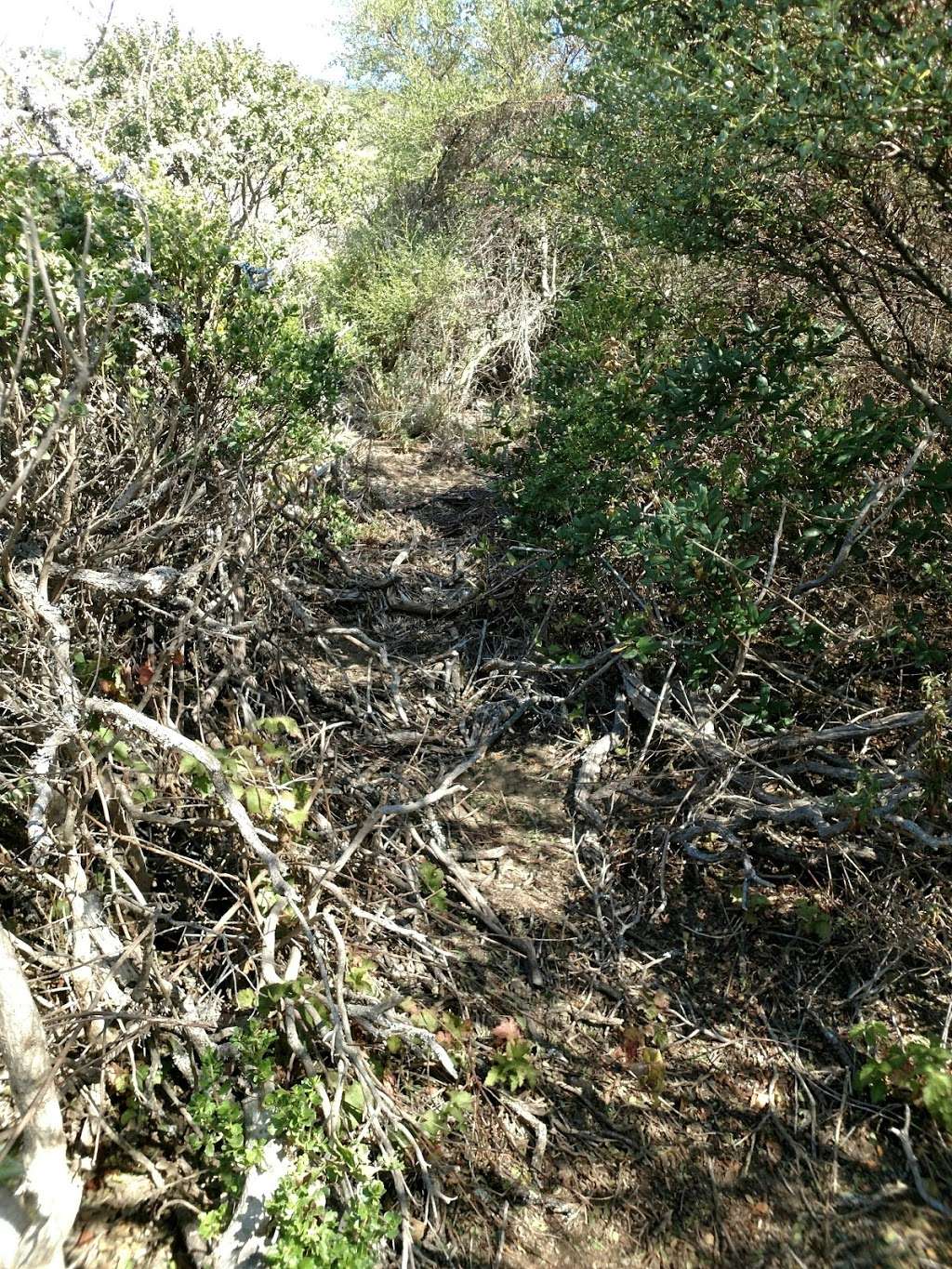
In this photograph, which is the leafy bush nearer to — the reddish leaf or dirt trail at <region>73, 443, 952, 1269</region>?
dirt trail at <region>73, 443, 952, 1269</region>

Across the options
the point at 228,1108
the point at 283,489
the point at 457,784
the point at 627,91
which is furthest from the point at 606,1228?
the point at 627,91

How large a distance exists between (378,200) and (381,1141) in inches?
413

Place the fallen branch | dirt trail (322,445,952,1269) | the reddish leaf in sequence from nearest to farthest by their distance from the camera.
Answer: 1. the fallen branch
2. dirt trail (322,445,952,1269)
3. the reddish leaf

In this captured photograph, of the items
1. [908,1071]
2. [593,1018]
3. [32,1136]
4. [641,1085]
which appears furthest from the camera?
[593,1018]

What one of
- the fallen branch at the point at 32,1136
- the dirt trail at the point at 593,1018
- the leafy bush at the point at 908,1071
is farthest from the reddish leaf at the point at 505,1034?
the fallen branch at the point at 32,1136

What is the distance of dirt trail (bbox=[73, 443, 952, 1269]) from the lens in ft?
8.17

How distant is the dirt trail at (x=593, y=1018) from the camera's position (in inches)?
98.0

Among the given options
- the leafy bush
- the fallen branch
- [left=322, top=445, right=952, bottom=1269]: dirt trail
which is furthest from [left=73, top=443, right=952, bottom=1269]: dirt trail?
the fallen branch

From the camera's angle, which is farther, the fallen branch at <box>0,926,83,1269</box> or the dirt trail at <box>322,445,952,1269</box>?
the dirt trail at <box>322,445,952,1269</box>

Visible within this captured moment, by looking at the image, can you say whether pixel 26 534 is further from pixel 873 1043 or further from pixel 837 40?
pixel 873 1043

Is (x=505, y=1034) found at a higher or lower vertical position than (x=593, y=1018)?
lower

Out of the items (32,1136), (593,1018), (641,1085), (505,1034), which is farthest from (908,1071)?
(32,1136)

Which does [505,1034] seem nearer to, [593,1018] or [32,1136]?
[593,1018]

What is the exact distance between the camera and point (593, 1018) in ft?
9.98
